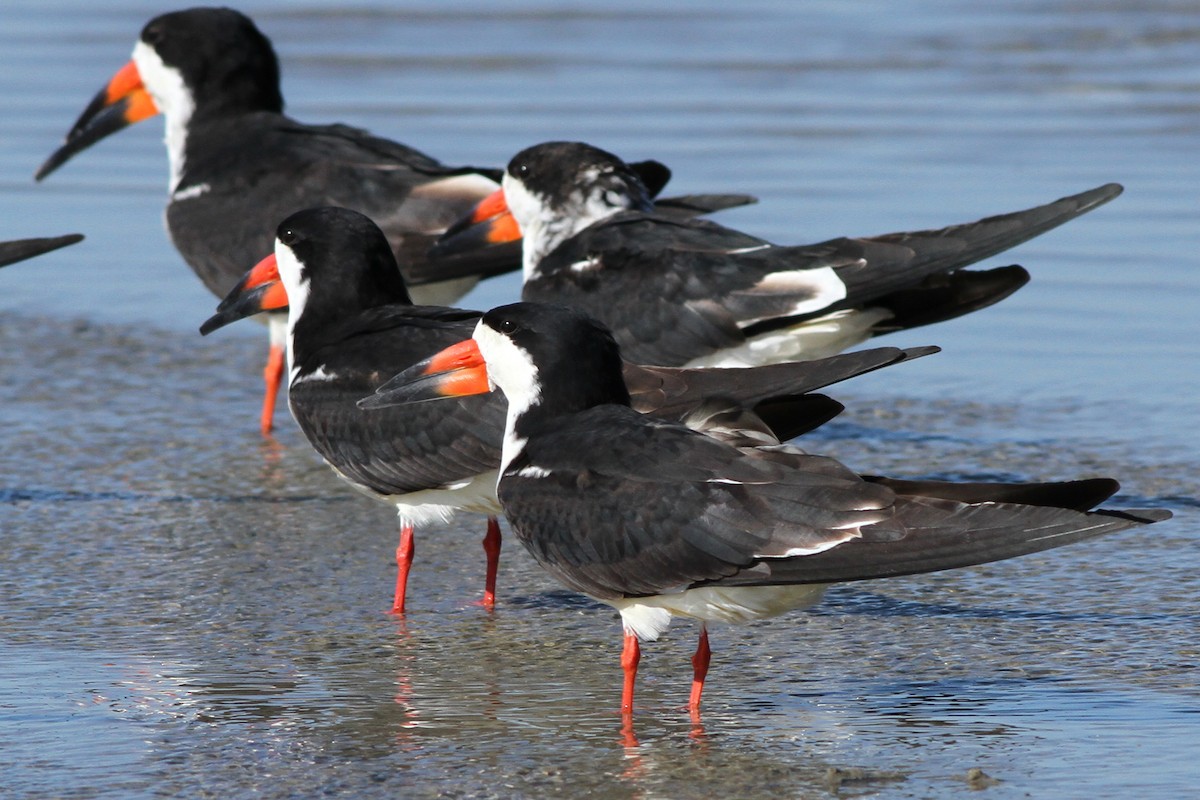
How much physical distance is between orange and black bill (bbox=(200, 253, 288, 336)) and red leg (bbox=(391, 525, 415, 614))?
107 centimetres

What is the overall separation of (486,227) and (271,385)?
3.10 feet

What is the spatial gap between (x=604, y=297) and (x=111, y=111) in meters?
3.10

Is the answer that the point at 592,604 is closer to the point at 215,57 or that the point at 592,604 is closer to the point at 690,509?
the point at 690,509

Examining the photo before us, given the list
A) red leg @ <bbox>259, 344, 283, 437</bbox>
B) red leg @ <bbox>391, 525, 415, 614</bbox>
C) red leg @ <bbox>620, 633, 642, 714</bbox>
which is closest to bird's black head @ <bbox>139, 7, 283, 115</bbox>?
red leg @ <bbox>259, 344, 283, 437</bbox>

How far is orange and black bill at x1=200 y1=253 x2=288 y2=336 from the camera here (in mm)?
6066

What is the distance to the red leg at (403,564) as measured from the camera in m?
5.18

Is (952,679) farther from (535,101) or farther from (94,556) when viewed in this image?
(535,101)

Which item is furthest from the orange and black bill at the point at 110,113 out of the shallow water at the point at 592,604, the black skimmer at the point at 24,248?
the black skimmer at the point at 24,248

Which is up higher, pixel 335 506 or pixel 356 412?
pixel 356 412

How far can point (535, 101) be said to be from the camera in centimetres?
1194

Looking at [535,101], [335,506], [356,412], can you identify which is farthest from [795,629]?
[535,101]

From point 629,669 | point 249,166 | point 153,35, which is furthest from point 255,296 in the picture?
point 153,35

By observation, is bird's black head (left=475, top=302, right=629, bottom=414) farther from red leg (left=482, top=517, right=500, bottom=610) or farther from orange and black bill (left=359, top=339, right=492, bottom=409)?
red leg (left=482, top=517, right=500, bottom=610)

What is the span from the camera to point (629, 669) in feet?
14.4
